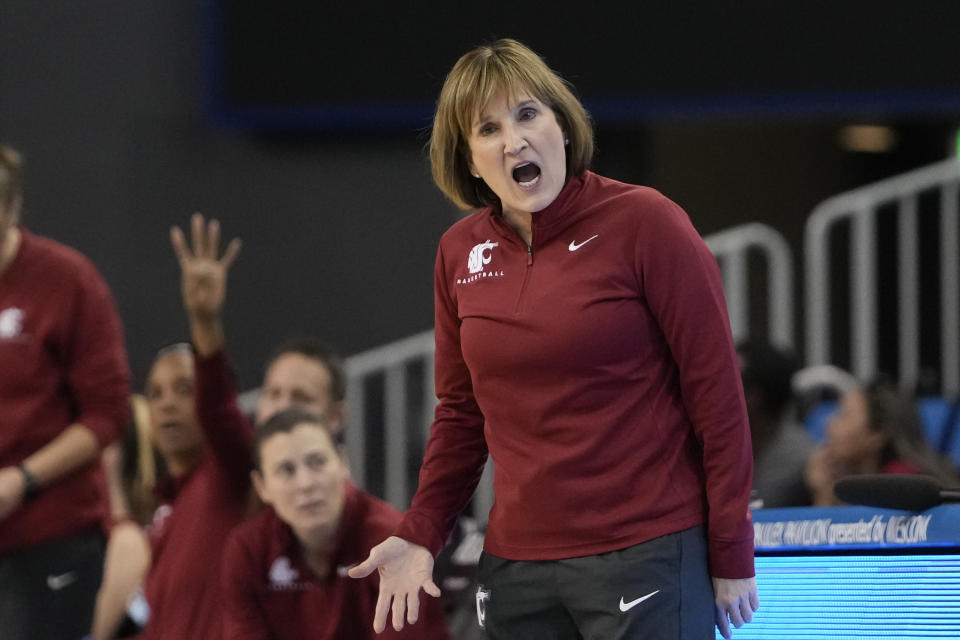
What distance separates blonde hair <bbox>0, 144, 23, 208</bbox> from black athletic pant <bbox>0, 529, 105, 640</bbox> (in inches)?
32.7

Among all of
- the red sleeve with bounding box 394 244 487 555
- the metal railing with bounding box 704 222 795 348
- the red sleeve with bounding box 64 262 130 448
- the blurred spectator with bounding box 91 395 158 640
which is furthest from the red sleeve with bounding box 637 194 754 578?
the metal railing with bounding box 704 222 795 348

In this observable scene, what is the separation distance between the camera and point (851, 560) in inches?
113

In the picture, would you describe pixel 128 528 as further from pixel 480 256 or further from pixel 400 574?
pixel 480 256

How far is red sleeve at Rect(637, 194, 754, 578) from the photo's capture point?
2.28 metres

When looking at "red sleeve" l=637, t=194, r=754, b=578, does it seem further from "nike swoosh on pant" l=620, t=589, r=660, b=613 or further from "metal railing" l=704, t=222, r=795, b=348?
"metal railing" l=704, t=222, r=795, b=348

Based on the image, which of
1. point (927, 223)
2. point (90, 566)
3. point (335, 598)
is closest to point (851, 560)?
point (335, 598)

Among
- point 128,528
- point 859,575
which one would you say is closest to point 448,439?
point 859,575

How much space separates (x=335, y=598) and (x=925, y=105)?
373 centimetres

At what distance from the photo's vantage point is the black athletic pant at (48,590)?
3555 millimetres

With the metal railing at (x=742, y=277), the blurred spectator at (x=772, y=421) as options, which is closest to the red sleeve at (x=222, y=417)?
the blurred spectator at (x=772, y=421)

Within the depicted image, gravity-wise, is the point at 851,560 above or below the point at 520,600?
below

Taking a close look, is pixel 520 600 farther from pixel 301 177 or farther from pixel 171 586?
pixel 301 177

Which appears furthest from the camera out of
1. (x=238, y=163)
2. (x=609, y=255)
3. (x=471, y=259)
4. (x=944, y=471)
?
(x=238, y=163)

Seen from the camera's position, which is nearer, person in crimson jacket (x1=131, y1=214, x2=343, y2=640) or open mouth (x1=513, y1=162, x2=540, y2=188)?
open mouth (x1=513, y1=162, x2=540, y2=188)
